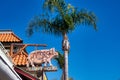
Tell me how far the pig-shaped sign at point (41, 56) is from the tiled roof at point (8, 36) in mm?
5209

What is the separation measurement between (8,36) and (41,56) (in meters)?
6.80

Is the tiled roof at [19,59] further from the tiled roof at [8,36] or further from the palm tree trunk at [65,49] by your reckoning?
the palm tree trunk at [65,49]

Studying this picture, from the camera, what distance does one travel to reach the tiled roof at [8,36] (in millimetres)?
24413

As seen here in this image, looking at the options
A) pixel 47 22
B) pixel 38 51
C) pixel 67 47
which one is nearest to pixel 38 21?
pixel 47 22

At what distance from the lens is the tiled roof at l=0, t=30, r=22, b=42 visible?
2441 cm

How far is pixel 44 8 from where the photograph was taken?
75.3ft

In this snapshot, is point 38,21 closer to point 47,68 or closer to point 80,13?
point 80,13

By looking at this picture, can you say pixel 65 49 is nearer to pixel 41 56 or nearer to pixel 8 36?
pixel 41 56

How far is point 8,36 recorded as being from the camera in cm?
2539

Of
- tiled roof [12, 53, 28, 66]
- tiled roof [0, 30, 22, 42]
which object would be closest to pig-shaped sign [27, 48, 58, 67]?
tiled roof [12, 53, 28, 66]

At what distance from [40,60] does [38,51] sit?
53 cm

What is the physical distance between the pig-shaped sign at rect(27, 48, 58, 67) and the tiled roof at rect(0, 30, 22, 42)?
521 cm

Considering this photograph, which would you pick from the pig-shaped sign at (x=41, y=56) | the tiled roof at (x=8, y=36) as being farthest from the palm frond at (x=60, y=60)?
the pig-shaped sign at (x=41, y=56)

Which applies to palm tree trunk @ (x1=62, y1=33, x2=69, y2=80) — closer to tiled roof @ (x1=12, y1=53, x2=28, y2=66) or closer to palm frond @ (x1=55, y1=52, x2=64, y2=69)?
tiled roof @ (x1=12, y1=53, x2=28, y2=66)
